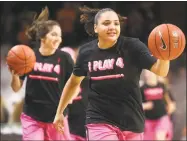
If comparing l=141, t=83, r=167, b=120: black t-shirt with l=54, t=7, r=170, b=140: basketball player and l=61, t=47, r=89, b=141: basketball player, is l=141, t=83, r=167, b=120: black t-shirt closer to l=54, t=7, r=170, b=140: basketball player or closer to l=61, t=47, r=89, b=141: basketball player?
l=61, t=47, r=89, b=141: basketball player

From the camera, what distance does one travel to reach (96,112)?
402 cm

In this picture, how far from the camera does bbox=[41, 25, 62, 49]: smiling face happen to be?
513cm

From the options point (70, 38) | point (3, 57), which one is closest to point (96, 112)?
point (70, 38)

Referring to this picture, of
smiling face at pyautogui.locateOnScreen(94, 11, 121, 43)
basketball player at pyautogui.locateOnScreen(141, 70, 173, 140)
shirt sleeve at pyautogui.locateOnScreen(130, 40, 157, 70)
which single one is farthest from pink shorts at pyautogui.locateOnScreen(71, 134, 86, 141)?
shirt sleeve at pyautogui.locateOnScreen(130, 40, 157, 70)

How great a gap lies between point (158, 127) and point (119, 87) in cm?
Result: 306

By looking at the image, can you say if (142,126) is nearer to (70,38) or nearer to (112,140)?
(112,140)

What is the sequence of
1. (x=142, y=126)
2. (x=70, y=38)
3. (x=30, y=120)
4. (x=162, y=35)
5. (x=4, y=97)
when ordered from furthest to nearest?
(x=4, y=97)
(x=70, y=38)
(x=30, y=120)
(x=142, y=126)
(x=162, y=35)

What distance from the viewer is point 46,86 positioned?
5.05m

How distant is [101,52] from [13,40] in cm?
251

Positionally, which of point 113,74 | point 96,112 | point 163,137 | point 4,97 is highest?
point 113,74

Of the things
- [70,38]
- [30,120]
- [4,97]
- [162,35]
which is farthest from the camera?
[4,97]

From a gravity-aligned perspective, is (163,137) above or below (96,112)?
below

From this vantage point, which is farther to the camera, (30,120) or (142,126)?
(30,120)

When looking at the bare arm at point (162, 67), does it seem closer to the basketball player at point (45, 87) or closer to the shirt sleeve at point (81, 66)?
the shirt sleeve at point (81, 66)
